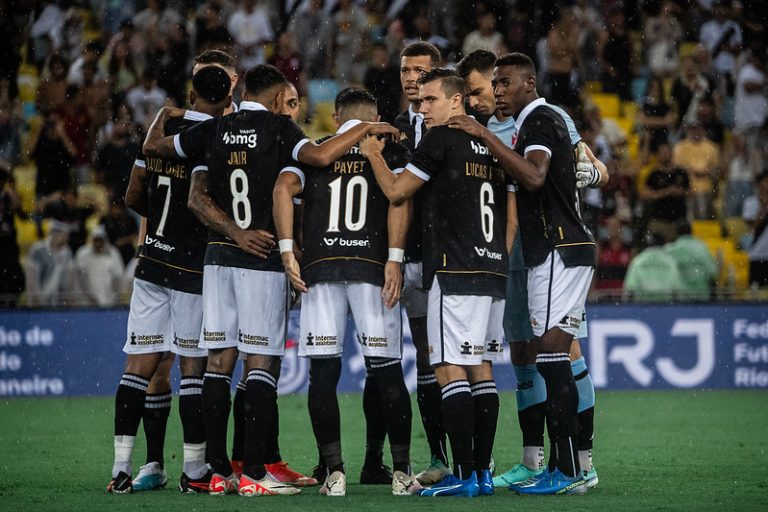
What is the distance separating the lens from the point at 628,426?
11.7 metres

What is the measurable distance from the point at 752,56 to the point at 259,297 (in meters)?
14.1

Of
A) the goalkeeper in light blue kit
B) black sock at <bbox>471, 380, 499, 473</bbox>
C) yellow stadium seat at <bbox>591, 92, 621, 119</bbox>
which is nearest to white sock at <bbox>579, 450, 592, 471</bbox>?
the goalkeeper in light blue kit

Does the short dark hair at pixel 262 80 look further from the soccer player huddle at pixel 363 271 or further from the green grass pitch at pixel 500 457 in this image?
the green grass pitch at pixel 500 457

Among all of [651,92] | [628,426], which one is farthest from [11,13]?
[628,426]

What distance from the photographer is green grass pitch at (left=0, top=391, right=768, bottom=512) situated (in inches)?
277

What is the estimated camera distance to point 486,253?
746 centimetres

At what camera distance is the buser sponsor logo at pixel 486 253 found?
293 inches

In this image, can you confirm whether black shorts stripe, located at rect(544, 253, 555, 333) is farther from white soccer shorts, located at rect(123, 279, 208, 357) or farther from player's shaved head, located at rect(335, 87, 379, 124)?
white soccer shorts, located at rect(123, 279, 208, 357)

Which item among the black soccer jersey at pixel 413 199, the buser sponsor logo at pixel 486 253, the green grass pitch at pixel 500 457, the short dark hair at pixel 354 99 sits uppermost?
the short dark hair at pixel 354 99

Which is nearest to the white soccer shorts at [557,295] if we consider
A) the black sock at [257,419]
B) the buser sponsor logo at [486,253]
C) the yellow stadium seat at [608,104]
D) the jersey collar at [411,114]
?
the buser sponsor logo at [486,253]

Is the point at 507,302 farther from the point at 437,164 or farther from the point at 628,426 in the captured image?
the point at 628,426

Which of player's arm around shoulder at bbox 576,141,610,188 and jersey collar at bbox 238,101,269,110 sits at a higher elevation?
jersey collar at bbox 238,101,269,110

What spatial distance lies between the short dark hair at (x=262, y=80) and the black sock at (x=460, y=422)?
2186 mm

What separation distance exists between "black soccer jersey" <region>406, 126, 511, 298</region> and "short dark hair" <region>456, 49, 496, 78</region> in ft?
3.27
